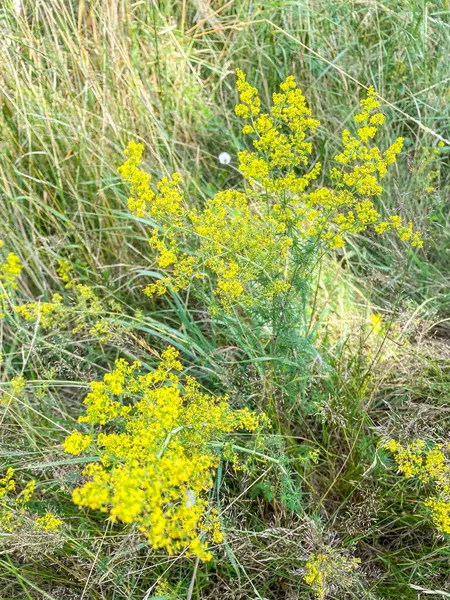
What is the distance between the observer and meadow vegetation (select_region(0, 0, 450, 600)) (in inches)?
52.9

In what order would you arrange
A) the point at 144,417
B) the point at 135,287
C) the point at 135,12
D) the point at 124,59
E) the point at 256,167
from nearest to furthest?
the point at 144,417 < the point at 256,167 < the point at 135,287 < the point at 124,59 < the point at 135,12

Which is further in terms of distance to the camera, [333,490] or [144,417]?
[333,490]

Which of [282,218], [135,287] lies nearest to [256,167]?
[282,218]

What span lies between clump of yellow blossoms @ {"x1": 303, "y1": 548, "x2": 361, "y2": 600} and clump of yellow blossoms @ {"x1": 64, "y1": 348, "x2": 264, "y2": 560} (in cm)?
29

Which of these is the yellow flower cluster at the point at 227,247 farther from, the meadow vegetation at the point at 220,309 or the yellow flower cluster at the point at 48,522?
the yellow flower cluster at the point at 48,522

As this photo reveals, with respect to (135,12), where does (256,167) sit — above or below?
below

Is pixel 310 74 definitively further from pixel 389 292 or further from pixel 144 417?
pixel 144 417

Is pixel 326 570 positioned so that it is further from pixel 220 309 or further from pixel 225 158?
pixel 225 158

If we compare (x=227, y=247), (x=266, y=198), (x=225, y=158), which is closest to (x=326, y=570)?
(x=227, y=247)

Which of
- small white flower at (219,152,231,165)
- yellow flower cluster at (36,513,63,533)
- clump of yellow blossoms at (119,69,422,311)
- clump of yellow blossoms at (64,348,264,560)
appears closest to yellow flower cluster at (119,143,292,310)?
clump of yellow blossoms at (119,69,422,311)

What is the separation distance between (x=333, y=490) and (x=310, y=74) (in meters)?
2.11

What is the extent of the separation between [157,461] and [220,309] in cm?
64

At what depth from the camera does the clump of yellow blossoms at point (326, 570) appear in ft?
4.31

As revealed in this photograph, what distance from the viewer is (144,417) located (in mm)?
1125
